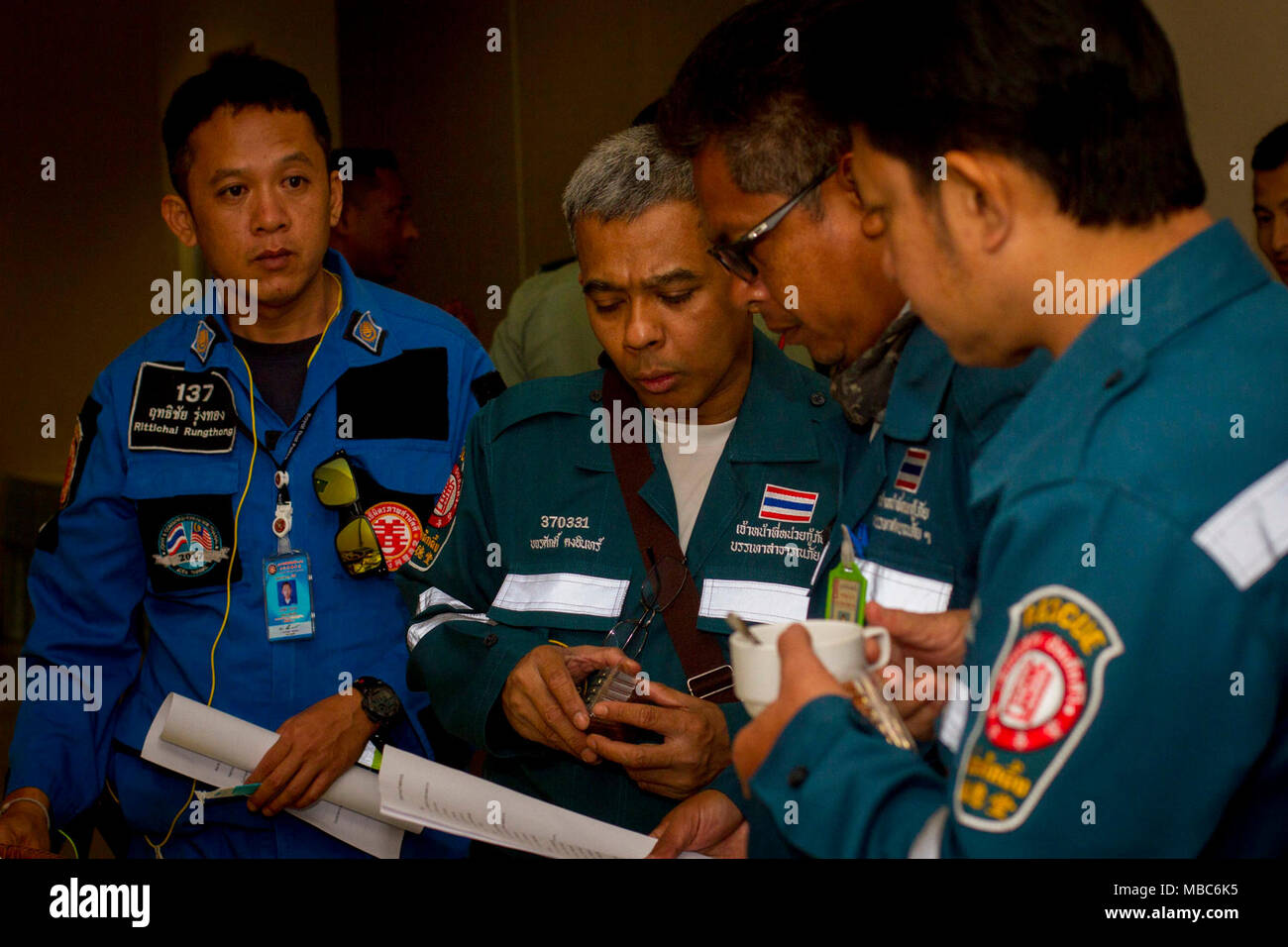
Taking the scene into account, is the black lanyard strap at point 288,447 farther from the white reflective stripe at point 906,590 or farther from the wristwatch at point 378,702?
the white reflective stripe at point 906,590

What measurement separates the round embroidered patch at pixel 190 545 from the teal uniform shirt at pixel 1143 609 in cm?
168

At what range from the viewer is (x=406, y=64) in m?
6.14

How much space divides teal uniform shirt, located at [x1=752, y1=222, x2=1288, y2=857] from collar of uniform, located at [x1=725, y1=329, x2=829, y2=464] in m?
1.01

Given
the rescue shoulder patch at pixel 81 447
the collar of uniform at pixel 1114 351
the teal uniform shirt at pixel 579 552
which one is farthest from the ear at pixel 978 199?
the rescue shoulder patch at pixel 81 447

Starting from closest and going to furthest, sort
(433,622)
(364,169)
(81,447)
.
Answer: (433,622)
(81,447)
(364,169)

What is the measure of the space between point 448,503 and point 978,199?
141 centimetres

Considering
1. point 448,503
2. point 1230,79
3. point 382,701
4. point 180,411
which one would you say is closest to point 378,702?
point 382,701

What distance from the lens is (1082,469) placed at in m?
0.93

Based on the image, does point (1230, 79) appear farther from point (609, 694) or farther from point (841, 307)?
point (609, 694)

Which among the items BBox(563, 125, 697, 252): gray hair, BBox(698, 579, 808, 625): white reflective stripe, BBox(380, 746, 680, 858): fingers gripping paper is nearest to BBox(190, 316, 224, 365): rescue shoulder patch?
BBox(563, 125, 697, 252): gray hair

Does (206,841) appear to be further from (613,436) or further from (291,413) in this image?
(613,436)

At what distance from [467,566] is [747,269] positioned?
0.78 meters

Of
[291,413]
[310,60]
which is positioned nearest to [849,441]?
[291,413]

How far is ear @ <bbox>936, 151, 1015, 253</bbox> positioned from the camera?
1056 mm
